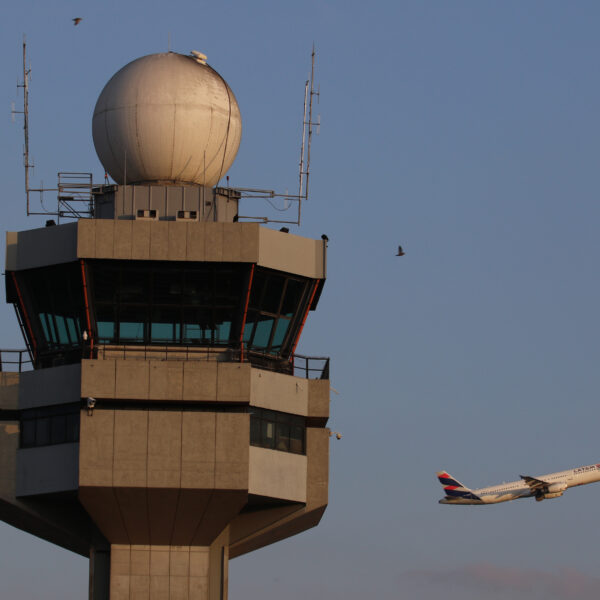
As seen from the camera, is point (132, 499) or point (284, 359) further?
point (284, 359)

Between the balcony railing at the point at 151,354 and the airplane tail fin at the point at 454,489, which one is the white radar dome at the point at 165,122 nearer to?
the balcony railing at the point at 151,354

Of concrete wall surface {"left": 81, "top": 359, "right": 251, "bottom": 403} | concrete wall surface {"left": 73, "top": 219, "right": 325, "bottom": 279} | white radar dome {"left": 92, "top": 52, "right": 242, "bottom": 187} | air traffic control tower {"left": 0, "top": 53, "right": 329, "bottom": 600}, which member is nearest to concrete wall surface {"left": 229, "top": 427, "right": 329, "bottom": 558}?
air traffic control tower {"left": 0, "top": 53, "right": 329, "bottom": 600}

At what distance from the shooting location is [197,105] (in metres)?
61.1

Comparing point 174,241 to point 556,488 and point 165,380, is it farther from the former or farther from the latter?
point 556,488

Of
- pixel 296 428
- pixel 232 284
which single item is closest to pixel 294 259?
pixel 232 284

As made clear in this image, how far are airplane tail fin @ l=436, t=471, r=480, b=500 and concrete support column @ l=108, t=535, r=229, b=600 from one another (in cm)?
9150

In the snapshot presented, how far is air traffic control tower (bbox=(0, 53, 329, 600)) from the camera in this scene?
57.6 meters

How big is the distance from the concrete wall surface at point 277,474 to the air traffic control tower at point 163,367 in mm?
77

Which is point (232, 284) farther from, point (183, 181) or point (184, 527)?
point (184, 527)

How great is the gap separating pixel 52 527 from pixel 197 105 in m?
18.2

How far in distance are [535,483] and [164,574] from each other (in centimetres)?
9078

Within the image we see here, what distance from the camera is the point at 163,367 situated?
58.0 metres

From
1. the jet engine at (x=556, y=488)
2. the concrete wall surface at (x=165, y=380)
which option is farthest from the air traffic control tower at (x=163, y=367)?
the jet engine at (x=556, y=488)

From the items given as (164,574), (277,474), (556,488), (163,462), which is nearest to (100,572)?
(164,574)
